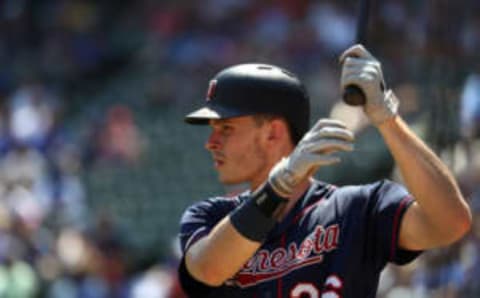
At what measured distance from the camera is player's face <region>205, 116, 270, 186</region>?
12.8ft

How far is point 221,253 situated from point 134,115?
30.4 ft

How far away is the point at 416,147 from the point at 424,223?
0.68 ft

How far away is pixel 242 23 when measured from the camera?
1259cm

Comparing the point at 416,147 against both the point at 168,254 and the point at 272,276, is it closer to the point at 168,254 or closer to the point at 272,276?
the point at 272,276

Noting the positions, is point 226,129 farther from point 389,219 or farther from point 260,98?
point 389,219

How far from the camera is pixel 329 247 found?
3766 millimetres

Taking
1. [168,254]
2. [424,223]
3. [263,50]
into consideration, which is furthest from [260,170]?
[263,50]

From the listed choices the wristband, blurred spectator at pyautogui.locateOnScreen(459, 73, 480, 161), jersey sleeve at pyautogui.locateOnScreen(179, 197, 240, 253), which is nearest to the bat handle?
the wristband

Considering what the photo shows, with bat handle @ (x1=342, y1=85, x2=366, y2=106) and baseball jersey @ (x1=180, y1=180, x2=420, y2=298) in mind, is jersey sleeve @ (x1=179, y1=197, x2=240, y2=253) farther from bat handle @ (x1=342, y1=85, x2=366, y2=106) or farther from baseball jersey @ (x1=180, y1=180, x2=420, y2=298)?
bat handle @ (x1=342, y1=85, x2=366, y2=106)

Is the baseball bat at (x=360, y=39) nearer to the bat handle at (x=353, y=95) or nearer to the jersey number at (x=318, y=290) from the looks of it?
the bat handle at (x=353, y=95)

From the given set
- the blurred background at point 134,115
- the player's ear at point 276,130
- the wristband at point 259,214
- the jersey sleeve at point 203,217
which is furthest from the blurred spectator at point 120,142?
the wristband at point 259,214

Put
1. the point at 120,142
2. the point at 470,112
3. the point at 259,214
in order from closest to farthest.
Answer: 1. the point at 259,214
2. the point at 470,112
3. the point at 120,142

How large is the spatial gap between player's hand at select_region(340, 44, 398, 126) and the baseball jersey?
286 mm

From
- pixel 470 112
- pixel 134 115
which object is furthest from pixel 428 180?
pixel 134 115
